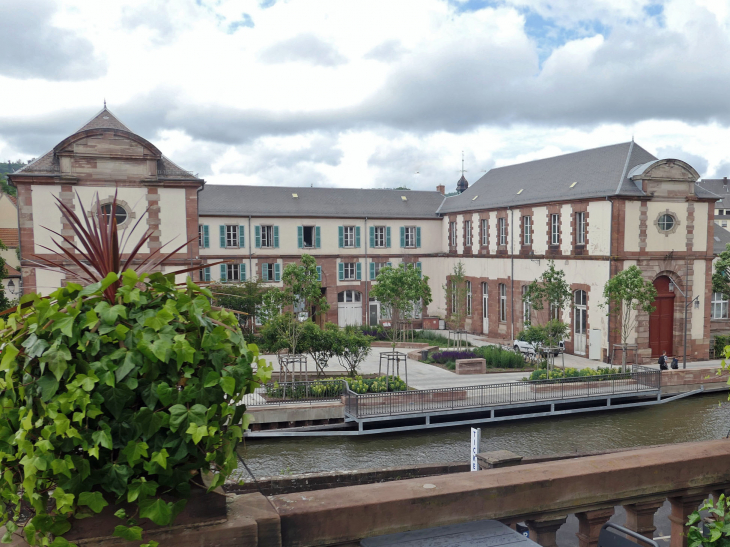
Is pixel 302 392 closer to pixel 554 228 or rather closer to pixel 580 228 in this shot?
pixel 580 228

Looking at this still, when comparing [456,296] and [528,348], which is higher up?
[456,296]

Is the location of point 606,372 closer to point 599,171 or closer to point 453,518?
point 599,171

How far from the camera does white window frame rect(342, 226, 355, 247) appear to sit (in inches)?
1692

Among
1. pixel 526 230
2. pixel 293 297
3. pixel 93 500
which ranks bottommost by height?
pixel 293 297

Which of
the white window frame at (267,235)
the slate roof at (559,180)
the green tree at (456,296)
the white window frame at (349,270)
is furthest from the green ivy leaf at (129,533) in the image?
the white window frame at (349,270)

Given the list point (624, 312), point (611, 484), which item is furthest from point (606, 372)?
point (611, 484)

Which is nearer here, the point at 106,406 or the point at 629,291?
the point at 106,406

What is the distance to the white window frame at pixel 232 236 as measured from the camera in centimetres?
4034

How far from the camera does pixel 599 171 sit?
105 ft

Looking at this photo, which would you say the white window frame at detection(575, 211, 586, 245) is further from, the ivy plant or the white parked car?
the ivy plant

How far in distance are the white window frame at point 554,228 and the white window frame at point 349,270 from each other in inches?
556

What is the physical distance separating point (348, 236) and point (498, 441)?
85.0ft

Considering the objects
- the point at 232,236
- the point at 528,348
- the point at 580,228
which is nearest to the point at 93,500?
the point at 528,348

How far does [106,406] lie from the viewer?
6.50 feet
